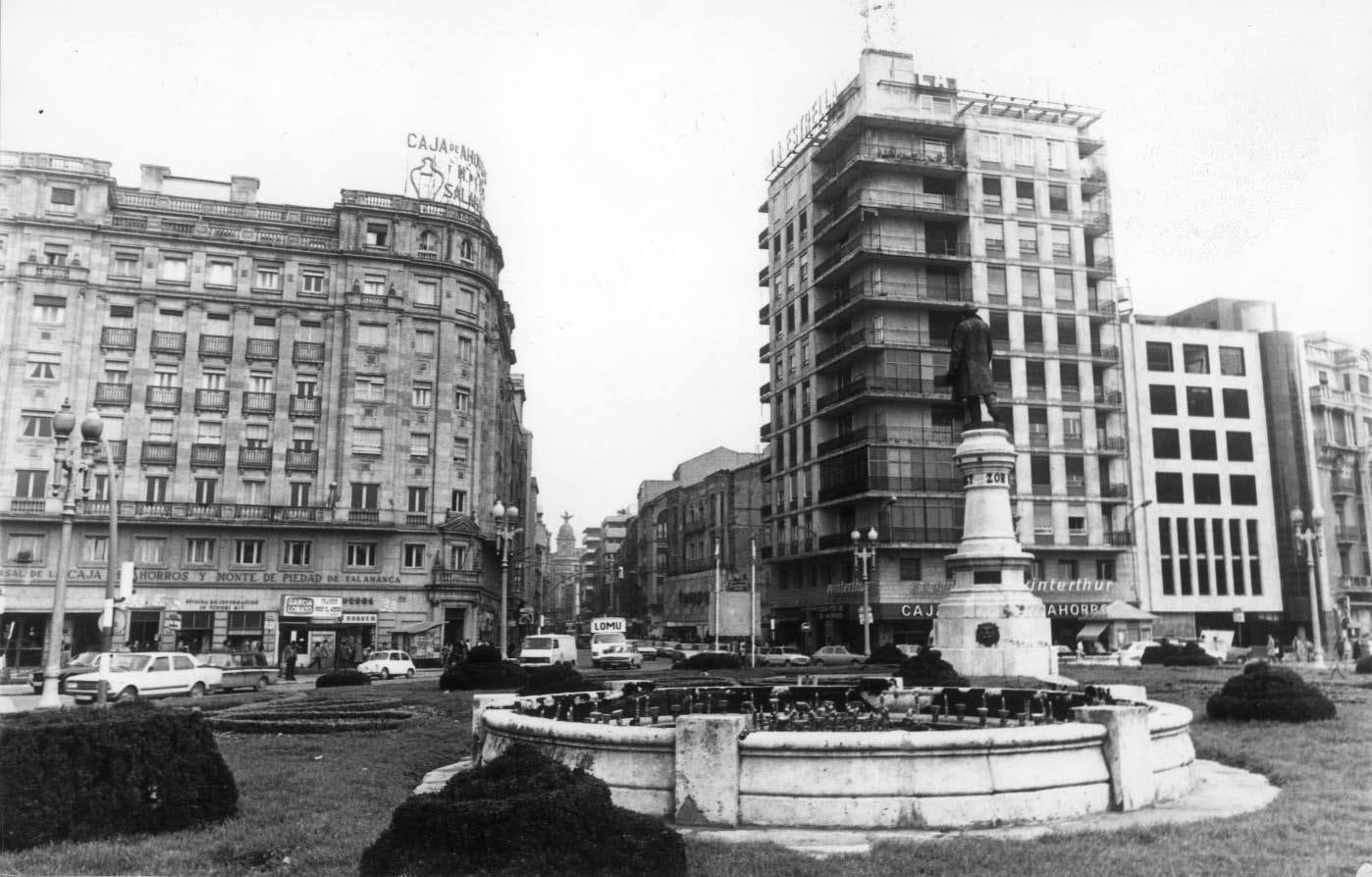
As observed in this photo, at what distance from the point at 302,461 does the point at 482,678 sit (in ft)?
103

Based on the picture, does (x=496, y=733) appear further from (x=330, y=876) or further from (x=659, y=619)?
(x=659, y=619)

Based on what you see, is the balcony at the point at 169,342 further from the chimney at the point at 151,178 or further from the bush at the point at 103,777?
the bush at the point at 103,777

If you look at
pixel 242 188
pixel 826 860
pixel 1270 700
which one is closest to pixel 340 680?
pixel 1270 700

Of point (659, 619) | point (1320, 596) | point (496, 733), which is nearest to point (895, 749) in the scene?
point (496, 733)

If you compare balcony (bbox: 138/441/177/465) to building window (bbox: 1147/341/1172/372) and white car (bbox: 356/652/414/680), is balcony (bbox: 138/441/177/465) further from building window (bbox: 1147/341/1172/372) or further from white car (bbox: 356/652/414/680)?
building window (bbox: 1147/341/1172/372)

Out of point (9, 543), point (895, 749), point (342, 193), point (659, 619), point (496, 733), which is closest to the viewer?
point (895, 749)

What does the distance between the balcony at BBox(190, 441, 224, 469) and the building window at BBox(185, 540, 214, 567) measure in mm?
3925

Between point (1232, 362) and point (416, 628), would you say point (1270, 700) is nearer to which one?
point (416, 628)

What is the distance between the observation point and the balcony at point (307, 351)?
5428 centimetres

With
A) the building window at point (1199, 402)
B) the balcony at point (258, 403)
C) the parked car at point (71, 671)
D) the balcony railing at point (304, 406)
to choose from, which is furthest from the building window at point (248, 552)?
the building window at point (1199, 402)

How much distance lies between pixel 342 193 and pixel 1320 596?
61.6m

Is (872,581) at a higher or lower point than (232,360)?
lower

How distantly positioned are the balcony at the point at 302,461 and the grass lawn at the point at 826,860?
1688 inches

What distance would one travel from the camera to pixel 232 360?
2101 inches
